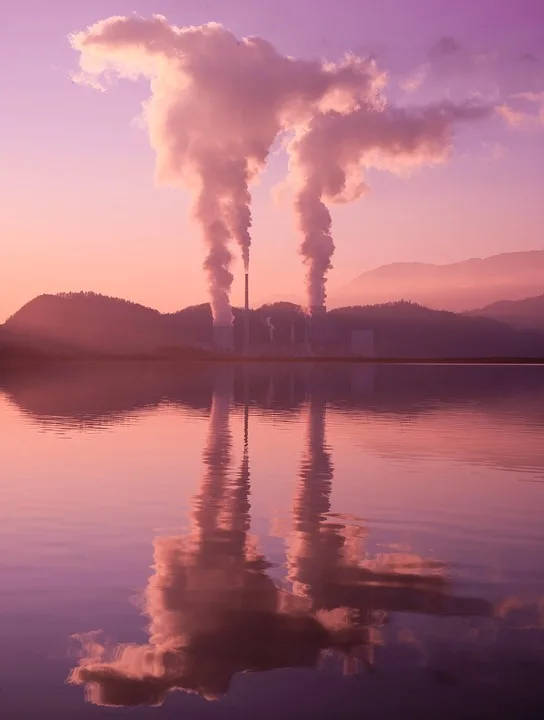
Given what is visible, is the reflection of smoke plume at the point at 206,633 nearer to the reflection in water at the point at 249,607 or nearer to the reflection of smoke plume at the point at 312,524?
the reflection in water at the point at 249,607

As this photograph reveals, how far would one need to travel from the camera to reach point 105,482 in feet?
71.3

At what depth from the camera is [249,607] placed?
35.6ft

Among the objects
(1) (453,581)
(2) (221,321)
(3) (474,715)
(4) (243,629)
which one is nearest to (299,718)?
(3) (474,715)

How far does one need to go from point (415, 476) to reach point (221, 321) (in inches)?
6462

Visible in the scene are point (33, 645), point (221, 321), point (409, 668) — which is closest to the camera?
point (409, 668)

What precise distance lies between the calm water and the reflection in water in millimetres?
32

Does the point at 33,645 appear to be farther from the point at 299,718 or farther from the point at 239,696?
the point at 299,718

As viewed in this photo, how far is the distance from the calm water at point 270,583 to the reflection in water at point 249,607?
0.03 metres

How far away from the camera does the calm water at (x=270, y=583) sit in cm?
837

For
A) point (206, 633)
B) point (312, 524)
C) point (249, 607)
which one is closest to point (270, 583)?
point (249, 607)

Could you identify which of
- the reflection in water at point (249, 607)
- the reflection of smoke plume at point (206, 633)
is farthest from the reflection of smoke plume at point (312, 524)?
the reflection of smoke plume at point (206, 633)

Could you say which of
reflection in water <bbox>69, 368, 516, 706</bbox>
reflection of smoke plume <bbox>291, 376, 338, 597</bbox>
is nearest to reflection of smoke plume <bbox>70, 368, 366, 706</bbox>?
reflection in water <bbox>69, 368, 516, 706</bbox>

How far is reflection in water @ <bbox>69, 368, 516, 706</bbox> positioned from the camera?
8789 millimetres

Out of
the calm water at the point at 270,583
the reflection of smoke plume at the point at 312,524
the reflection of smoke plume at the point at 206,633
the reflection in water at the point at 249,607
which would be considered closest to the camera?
the calm water at the point at 270,583
